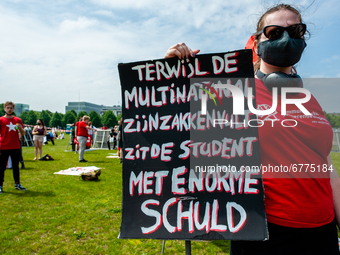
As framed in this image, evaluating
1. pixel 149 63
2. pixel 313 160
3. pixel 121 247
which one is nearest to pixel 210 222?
pixel 313 160

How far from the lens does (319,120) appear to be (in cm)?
136

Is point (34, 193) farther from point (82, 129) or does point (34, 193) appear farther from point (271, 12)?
point (271, 12)

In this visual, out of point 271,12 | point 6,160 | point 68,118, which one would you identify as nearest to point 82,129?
point 6,160

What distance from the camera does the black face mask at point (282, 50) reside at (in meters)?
1.47

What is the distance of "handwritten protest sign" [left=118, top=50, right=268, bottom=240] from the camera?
1.47 metres

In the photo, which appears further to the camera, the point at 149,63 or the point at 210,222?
the point at 149,63

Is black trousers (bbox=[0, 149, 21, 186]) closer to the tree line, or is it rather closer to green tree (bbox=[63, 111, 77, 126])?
the tree line

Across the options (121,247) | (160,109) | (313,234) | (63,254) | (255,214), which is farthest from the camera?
(121,247)

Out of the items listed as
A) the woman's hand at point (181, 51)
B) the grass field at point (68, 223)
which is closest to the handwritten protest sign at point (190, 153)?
the woman's hand at point (181, 51)

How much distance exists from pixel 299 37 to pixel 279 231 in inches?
50.5

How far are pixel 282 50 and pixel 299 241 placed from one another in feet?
3.90

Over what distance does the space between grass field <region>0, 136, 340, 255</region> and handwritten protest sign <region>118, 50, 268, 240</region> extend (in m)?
1.20

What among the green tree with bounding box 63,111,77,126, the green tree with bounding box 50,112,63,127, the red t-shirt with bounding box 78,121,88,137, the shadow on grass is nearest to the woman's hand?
the shadow on grass

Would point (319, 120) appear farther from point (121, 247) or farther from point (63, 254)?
point (63, 254)
